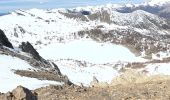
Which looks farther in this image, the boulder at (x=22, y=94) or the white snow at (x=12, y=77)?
the white snow at (x=12, y=77)

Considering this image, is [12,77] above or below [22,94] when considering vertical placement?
below

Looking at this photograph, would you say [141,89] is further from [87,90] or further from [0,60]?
[0,60]

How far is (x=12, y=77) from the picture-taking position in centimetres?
3478

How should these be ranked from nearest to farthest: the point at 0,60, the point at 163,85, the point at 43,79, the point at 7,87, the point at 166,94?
the point at 166,94 → the point at 163,85 → the point at 7,87 → the point at 43,79 → the point at 0,60

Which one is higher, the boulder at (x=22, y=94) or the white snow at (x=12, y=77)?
the boulder at (x=22, y=94)

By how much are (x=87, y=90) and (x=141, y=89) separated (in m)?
2.35

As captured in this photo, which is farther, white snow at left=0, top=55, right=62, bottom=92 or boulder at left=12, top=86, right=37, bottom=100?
white snow at left=0, top=55, right=62, bottom=92

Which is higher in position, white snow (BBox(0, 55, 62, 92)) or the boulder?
the boulder

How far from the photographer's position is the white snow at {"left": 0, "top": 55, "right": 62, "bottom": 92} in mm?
30500

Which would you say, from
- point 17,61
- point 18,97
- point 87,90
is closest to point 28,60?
point 17,61

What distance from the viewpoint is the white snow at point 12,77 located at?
3050 centimetres

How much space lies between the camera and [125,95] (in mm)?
19719

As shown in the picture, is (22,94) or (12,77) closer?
(22,94)

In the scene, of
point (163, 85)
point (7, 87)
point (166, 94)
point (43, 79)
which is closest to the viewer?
point (166, 94)
